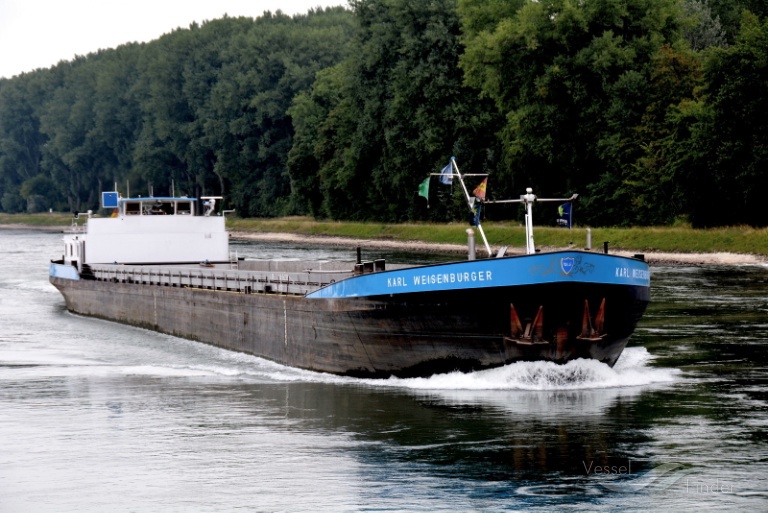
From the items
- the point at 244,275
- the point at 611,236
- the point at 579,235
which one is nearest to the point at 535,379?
the point at 244,275

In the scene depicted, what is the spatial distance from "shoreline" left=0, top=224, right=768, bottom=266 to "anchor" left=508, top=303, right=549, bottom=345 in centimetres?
3890

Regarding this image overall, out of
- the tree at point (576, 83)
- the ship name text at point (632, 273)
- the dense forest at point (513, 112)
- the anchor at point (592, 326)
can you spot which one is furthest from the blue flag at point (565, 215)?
the tree at point (576, 83)

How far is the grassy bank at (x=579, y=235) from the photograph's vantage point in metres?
67.1

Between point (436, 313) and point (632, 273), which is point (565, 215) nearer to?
point (632, 273)

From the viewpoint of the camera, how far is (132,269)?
4297 centimetres

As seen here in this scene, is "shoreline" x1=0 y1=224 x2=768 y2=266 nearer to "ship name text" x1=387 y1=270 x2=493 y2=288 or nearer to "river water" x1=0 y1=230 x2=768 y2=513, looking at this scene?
"river water" x1=0 y1=230 x2=768 y2=513

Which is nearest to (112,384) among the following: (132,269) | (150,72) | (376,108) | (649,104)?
(132,269)

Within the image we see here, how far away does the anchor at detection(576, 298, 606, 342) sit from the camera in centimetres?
2350

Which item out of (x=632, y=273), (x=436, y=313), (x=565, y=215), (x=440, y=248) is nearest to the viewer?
(x=436, y=313)

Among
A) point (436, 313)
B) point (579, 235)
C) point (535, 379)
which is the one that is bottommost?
point (535, 379)

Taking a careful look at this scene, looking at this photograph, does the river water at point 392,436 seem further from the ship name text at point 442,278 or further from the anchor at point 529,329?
the ship name text at point 442,278

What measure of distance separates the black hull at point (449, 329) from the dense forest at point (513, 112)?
86.2 feet

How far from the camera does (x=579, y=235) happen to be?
259 ft

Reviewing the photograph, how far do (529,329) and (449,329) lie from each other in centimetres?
180
